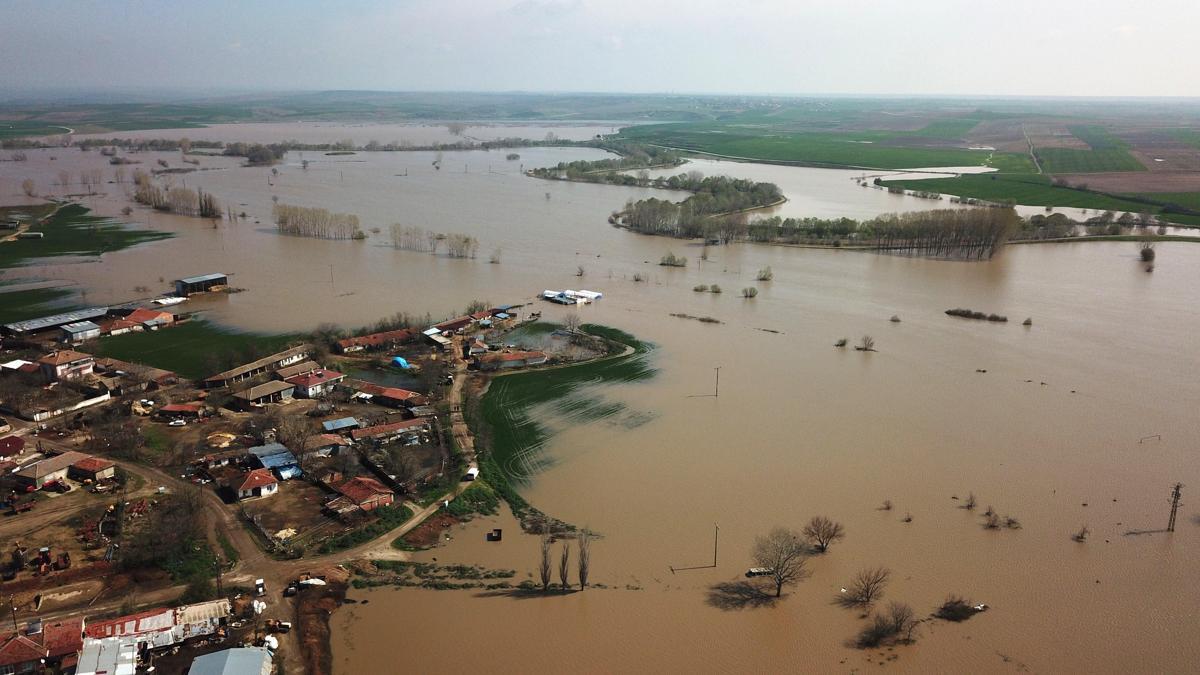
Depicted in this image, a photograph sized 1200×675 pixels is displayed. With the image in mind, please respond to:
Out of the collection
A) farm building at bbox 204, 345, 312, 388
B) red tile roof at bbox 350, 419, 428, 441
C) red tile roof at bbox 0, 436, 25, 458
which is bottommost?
red tile roof at bbox 0, 436, 25, 458

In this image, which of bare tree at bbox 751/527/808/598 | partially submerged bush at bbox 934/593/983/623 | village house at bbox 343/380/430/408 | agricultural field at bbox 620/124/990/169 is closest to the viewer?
partially submerged bush at bbox 934/593/983/623

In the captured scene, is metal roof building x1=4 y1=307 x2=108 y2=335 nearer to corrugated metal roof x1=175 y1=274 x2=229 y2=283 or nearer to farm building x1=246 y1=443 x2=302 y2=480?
corrugated metal roof x1=175 y1=274 x2=229 y2=283

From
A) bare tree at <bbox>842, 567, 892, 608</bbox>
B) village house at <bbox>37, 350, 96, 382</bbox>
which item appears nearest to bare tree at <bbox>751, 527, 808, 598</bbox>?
bare tree at <bbox>842, 567, 892, 608</bbox>

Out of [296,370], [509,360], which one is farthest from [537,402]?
[296,370]

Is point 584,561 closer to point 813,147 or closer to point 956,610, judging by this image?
point 956,610

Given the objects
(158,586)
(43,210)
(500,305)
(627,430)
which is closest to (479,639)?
(158,586)

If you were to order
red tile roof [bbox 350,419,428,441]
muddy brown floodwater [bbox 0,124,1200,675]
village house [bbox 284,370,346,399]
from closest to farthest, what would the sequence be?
muddy brown floodwater [bbox 0,124,1200,675], red tile roof [bbox 350,419,428,441], village house [bbox 284,370,346,399]
